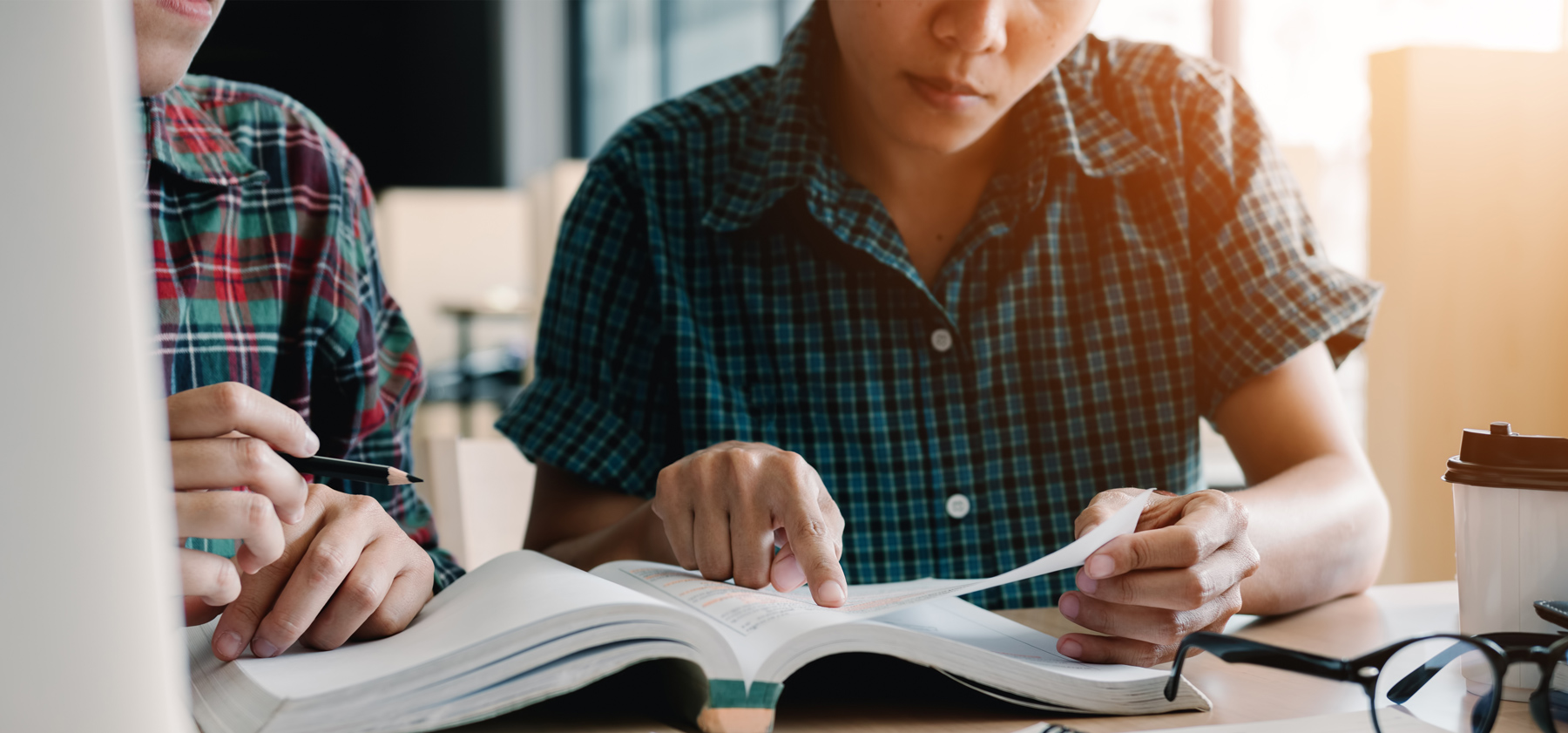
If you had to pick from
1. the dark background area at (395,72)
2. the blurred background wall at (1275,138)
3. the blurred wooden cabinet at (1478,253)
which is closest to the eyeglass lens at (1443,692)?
the blurred background wall at (1275,138)

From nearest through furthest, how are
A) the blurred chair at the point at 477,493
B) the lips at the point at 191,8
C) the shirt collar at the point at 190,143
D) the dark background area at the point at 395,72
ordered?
the lips at the point at 191,8 → the shirt collar at the point at 190,143 → the blurred chair at the point at 477,493 → the dark background area at the point at 395,72

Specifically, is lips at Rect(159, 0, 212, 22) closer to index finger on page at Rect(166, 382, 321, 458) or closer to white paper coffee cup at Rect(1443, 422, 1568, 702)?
index finger on page at Rect(166, 382, 321, 458)

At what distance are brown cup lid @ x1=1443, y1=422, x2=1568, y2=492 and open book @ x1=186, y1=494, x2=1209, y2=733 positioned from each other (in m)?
0.18

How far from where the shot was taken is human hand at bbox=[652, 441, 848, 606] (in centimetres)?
60


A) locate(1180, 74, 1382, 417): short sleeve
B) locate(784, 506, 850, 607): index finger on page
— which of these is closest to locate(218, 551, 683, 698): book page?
locate(784, 506, 850, 607): index finger on page

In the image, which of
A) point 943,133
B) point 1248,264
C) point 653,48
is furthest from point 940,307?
point 653,48

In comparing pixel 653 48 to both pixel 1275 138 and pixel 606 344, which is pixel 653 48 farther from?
pixel 606 344

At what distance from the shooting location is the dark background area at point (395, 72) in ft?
22.9

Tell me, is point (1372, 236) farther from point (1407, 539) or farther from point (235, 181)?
point (235, 181)

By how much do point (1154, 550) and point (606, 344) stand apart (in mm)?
538

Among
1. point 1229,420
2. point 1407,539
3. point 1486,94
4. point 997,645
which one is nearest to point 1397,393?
point 1407,539

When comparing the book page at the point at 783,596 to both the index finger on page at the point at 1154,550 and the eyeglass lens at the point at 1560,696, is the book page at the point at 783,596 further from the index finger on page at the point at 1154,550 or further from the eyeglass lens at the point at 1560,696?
the eyeglass lens at the point at 1560,696

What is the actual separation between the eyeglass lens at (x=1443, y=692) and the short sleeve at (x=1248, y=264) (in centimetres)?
39

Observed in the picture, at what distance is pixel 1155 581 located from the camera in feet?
1.93
